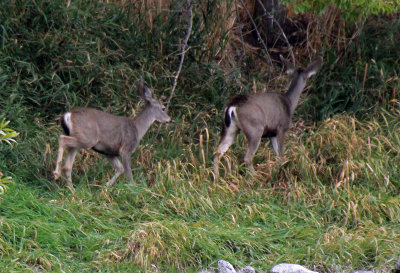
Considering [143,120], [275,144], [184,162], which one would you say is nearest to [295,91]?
[275,144]

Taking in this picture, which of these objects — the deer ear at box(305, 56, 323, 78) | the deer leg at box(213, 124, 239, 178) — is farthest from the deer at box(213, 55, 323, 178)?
the deer ear at box(305, 56, 323, 78)

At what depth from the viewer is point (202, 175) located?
7.83 m

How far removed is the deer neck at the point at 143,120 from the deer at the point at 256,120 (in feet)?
2.82

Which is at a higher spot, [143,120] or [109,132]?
[109,132]

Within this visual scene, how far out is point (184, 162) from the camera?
8.49 m

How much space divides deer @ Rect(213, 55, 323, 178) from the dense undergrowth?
0.19 metres

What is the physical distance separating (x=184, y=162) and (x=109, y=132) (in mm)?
909

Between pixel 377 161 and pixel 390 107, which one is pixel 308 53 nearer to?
pixel 390 107

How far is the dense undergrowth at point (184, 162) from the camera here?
6.11m

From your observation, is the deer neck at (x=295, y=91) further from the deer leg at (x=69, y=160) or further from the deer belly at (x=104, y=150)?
the deer leg at (x=69, y=160)

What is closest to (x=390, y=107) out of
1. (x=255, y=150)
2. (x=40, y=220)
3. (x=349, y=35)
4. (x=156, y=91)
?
(x=349, y=35)

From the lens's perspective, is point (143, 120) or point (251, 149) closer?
point (251, 149)

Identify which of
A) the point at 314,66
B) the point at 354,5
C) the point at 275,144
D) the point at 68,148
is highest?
the point at 354,5

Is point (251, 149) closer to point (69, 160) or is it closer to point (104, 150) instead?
point (104, 150)
